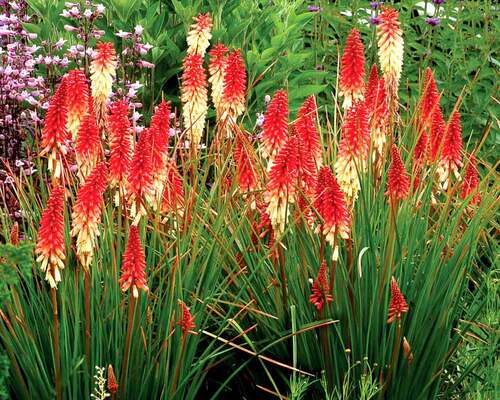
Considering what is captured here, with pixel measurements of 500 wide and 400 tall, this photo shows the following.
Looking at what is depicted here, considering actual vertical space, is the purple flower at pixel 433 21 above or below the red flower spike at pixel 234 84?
below

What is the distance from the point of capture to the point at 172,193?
396 centimetres

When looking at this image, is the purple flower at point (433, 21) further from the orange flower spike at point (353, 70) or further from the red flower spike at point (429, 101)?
the orange flower spike at point (353, 70)

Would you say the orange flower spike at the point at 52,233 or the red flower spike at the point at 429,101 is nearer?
the orange flower spike at the point at 52,233

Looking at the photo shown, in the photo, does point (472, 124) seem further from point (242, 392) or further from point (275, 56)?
point (242, 392)

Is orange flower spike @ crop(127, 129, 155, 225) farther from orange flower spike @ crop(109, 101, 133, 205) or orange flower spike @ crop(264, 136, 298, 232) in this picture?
orange flower spike @ crop(264, 136, 298, 232)

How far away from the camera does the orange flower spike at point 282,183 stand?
352cm

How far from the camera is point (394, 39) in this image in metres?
4.30

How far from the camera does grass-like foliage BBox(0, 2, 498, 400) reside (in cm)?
342

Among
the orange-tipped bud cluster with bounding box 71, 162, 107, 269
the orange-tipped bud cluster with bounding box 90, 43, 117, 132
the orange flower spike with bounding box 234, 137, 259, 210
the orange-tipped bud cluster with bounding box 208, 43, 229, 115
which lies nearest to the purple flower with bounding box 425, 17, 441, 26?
the orange-tipped bud cluster with bounding box 208, 43, 229, 115

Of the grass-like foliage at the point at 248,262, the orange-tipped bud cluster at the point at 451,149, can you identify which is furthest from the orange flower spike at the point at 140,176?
the orange-tipped bud cluster at the point at 451,149

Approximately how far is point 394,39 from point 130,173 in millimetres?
1527

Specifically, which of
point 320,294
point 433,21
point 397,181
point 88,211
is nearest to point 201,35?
point 397,181

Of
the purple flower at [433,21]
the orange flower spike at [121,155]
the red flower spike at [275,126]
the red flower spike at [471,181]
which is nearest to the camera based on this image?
the orange flower spike at [121,155]

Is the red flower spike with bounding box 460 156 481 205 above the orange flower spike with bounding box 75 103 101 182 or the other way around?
the other way around
